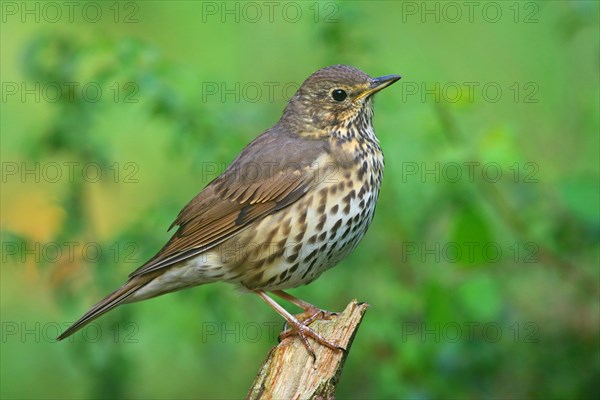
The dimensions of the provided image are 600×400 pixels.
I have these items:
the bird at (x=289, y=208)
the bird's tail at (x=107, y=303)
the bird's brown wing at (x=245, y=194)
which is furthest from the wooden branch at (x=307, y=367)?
the bird's tail at (x=107, y=303)

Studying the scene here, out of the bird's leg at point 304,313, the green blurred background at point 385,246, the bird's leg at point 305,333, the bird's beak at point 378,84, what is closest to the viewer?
the bird's leg at point 305,333

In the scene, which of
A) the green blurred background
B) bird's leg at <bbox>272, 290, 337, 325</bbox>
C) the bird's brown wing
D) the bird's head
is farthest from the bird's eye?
bird's leg at <bbox>272, 290, 337, 325</bbox>

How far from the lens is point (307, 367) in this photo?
4.73 metres

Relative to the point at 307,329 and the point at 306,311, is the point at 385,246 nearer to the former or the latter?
the point at 306,311

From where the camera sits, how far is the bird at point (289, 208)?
5301 mm

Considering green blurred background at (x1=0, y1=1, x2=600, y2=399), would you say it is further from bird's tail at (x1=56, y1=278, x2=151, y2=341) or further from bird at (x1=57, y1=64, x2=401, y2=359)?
bird's tail at (x1=56, y1=278, x2=151, y2=341)

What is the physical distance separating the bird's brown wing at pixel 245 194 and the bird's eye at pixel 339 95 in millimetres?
248

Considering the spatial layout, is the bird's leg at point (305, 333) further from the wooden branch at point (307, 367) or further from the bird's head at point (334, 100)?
the bird's head at point (334, 100)

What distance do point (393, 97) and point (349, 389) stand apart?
75.2 inches

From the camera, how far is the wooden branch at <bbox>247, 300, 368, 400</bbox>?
15.0ft

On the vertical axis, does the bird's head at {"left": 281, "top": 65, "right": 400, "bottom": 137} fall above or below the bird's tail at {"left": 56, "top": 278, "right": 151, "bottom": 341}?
above

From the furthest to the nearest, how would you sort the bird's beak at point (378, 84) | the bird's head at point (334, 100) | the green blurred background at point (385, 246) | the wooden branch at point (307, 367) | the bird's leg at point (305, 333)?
the green blurred background at point (385, 246), the bird's head at point (334, 100), the bird's beak at point (378, 84), the bird's leg at point (305, 333), the wooden branch at point (307, 367)

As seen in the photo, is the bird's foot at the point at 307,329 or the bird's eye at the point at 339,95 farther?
the bird's eye at the point at 339,95

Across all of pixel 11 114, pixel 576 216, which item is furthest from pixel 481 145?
pixel 11 114
